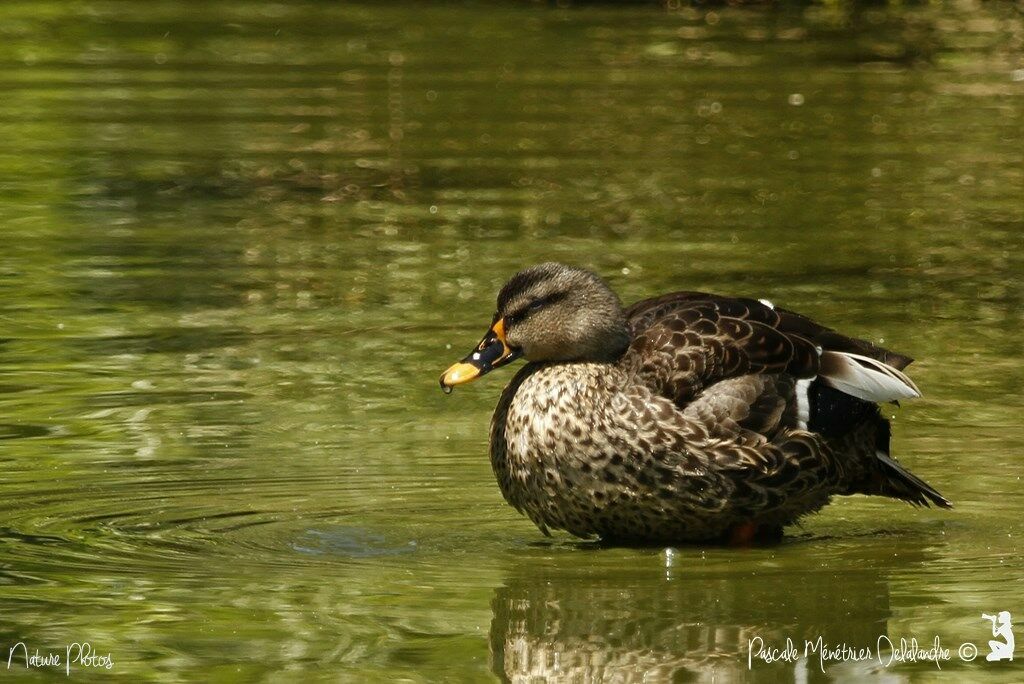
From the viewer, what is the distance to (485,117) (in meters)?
18.1

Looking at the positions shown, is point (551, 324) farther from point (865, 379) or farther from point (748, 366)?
point (865, 379)

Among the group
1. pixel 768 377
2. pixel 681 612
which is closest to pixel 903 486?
pixel 768 377

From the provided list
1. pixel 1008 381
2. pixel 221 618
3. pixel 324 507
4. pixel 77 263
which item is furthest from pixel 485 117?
pixel 221 618

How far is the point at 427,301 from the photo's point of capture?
1174cm

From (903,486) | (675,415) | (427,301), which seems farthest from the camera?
(427,301)

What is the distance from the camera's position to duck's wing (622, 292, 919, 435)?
25.6ft

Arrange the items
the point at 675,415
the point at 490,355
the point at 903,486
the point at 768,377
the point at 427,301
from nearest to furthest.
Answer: the point at 675,415 < the point at 768,377 < the point at 490,355 < the point at 903,486 < the point at 427,301

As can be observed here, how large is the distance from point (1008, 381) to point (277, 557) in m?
4.01

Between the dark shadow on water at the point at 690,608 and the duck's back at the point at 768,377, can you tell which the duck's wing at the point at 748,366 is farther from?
the dark shadow on water at the point at 690,608

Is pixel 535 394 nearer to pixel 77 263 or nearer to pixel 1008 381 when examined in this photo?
pixel 1008 381

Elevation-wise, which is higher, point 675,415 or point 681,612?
point 675,415

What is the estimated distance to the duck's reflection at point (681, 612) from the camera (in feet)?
21.1

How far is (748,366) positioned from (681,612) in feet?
4.00

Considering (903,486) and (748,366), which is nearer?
(748,366)
